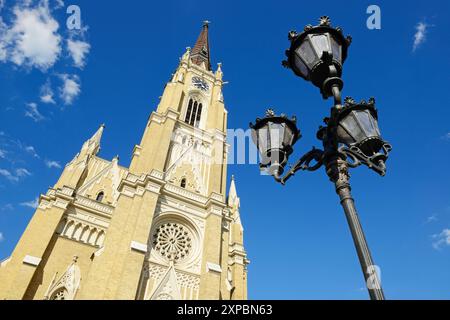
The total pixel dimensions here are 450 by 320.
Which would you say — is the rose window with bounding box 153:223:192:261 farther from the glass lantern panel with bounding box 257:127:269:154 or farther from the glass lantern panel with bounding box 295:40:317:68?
the glass lantern panel with bounding box 295:40:317:68

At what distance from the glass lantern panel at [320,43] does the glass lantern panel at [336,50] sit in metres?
0.11

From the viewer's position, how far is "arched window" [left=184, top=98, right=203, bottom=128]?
2623cm

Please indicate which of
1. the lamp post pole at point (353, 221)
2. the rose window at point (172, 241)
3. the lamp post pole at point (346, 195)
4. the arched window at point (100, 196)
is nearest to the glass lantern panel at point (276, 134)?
the lamp post pole at point (346, 195)

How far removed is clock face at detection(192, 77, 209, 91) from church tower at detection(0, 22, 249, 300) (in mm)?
2445

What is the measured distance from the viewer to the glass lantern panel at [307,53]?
4148mm

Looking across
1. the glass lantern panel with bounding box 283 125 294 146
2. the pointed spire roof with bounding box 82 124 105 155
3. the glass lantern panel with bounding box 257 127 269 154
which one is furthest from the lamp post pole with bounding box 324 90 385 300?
the pointed spire roof with bounding box 82 124 105 155

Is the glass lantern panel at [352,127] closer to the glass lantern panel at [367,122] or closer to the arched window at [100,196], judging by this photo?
the glass lantern panel at [367,122]

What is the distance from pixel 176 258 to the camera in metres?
18.1

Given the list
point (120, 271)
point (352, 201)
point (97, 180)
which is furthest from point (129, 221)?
point (352, 201)

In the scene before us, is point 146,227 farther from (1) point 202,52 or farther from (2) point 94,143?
(1) point 202,52

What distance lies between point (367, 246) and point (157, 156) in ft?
61.0
